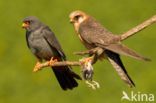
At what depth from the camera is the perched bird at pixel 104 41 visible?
768cm

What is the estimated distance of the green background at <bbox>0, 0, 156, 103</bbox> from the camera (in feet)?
44.4

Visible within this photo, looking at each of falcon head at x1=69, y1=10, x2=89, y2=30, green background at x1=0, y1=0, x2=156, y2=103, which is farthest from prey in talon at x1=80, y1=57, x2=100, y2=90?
green background at x1=0, y1=0, x2=156, y2=103

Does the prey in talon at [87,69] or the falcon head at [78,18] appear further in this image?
the falcon head at [78,18]

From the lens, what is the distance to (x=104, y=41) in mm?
8047

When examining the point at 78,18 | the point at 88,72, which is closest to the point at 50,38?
the point at 78,18

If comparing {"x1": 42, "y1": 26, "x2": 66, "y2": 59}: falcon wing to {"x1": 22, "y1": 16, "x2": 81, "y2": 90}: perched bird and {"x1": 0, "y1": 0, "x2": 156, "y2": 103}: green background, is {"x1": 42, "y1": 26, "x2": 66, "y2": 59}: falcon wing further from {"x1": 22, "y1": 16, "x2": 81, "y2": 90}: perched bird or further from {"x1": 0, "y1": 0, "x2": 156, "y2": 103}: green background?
{"x1": 0, "y1": 0, "x2": 156, "y2": 103}: green background

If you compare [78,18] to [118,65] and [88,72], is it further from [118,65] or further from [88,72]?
[88,72]

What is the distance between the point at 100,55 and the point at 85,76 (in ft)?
1.75

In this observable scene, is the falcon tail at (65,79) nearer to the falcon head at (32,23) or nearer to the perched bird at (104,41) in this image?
the falcon head at (32,23)

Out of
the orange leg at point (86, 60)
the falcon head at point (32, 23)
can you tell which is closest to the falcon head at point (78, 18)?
the falcon head at point (32, 23)

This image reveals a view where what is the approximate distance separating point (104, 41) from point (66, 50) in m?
6.77

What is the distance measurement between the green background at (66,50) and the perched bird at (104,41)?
14.0 ft

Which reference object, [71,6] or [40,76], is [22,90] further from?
[71,6]

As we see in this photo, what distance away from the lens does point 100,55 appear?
26.0ft
